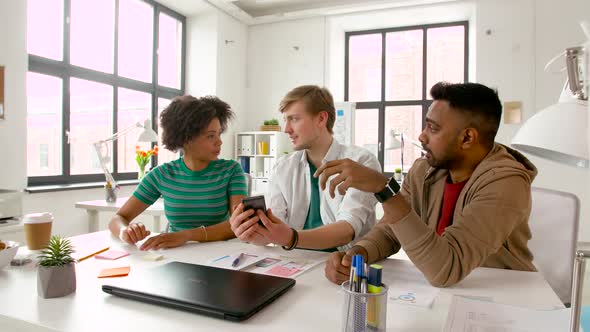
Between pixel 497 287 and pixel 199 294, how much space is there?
2.54ft

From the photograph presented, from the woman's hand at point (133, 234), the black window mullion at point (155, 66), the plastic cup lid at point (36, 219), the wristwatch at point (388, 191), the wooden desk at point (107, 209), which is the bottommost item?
the wooden desk at point (107, 209)

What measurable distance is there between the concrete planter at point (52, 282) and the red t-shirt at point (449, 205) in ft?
3.66

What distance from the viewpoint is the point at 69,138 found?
4.07 meters

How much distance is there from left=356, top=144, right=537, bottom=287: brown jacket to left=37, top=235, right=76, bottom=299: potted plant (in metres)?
0.81

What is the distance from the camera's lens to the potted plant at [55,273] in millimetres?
950

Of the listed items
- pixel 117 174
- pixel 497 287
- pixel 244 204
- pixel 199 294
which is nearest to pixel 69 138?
pixel 117 174

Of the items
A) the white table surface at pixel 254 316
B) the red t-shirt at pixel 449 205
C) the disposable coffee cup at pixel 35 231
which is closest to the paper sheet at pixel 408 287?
the white table surface at pixel 254 316

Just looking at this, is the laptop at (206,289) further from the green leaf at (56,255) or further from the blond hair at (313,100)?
the blond hair at (313,100)

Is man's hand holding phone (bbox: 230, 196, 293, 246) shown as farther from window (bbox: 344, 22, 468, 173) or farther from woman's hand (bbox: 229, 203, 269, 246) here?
window (bbox: 344, 22, 468, 173)

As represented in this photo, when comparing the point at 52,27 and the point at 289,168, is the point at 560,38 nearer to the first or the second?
the point at 289,168

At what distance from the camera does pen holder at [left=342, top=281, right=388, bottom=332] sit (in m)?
0.74

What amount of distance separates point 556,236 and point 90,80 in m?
4.49

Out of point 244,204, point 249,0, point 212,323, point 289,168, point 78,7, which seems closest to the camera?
point 212,323

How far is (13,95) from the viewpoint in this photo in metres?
3.33
